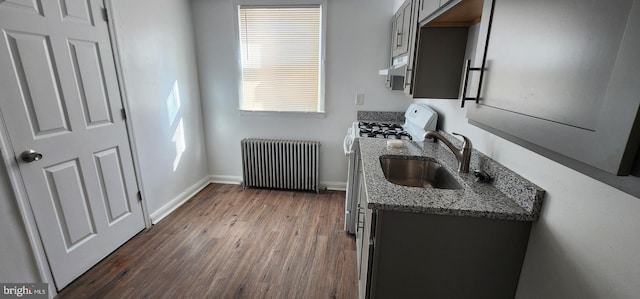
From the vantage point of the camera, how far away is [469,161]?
1.43 metres

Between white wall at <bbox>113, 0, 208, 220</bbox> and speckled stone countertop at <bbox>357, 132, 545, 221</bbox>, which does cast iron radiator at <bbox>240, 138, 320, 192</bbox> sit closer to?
Result: white wall at <bbox>113, 0, 208, 220</bbox>

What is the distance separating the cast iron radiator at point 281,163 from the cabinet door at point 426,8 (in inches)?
74.6

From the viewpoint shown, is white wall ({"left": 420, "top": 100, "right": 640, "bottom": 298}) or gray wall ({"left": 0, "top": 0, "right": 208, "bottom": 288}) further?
gray wall ({"left": 0, "top": 0, "right": 208, "bottom": 288})

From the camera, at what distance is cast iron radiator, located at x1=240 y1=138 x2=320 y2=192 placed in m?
3.28

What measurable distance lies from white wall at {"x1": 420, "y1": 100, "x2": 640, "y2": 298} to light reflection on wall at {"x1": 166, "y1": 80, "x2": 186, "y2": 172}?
303 centimetres

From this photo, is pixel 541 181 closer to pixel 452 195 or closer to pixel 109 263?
pixel 452 195

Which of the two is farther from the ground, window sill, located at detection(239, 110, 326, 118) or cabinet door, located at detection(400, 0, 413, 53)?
cabinet door, located at detection(400, 0, 413, 53)

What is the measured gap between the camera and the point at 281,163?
3.33 metres

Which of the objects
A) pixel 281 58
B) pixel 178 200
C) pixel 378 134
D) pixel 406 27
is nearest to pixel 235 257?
pixel 178 200

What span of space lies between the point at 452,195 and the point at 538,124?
624 millimetres

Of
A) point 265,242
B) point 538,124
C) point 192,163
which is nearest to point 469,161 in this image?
point 538,124

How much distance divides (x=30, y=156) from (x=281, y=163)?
2164 millimetres

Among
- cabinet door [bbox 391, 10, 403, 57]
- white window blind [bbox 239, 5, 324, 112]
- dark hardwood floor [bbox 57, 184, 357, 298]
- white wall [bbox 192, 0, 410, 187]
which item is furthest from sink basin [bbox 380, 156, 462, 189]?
white window blind [bbox 239, 5, 324, 112]

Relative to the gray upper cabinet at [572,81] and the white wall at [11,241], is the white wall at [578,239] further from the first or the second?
the white wall at [11,241]
